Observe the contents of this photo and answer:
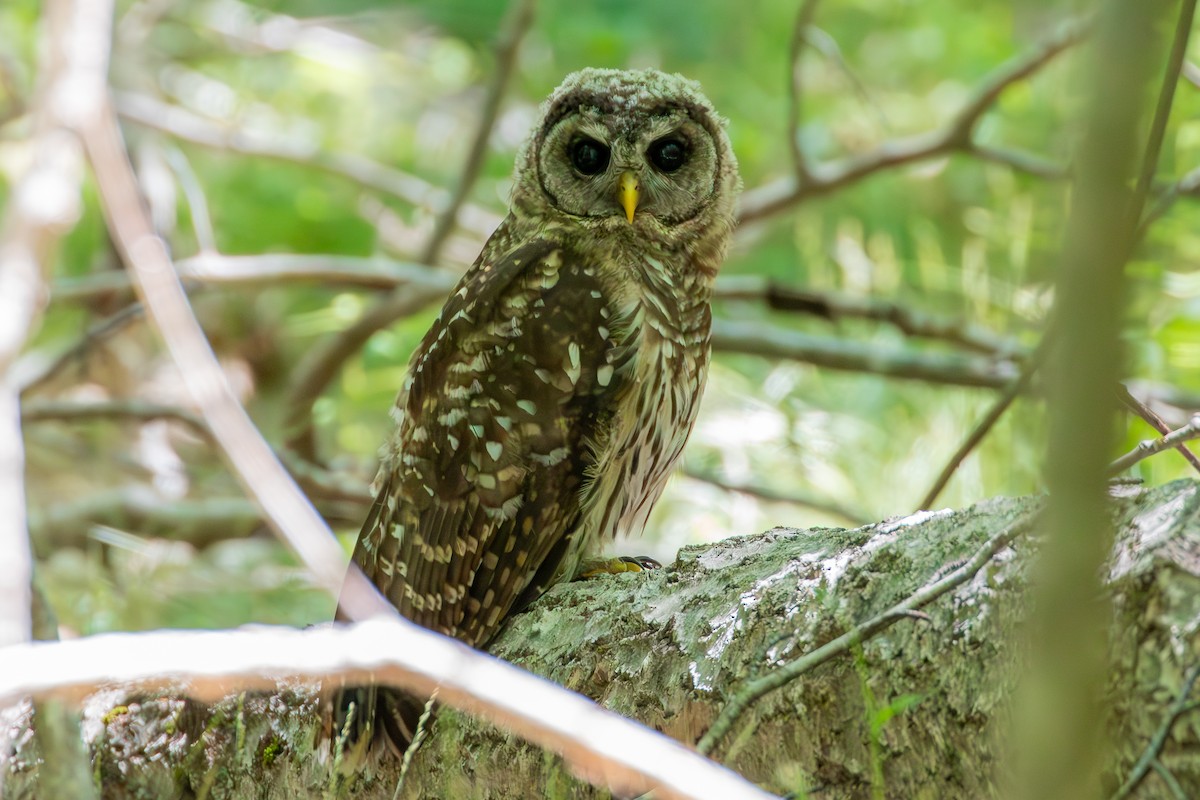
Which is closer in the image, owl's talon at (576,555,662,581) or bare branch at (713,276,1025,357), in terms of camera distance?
owl's talon at (576,555,662,581)

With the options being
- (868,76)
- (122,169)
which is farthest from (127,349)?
(122,169)

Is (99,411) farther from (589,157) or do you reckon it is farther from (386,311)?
(589,157)

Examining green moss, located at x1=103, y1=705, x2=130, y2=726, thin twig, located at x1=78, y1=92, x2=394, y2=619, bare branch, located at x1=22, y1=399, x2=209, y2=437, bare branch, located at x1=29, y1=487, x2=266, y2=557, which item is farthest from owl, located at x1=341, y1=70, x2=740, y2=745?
bare branch, located at x1=29, y1=487, x2=266, y2=557

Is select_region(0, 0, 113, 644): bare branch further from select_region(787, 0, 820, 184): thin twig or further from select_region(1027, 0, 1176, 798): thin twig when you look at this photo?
select_region(787, 0, 820, 184): thin twig

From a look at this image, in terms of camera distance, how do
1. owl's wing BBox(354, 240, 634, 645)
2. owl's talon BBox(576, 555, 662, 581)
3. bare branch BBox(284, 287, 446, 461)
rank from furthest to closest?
bare branch BBox(284, 287, 446, 461)
owl's talon BBox(576, 555, 662, 581)
owl's wing BBox(354, 240, 634, 645)

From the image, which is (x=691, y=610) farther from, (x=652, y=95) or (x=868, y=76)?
(x=868, y=76)

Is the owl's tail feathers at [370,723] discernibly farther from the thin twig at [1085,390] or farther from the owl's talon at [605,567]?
the thin twig at [1085,390]

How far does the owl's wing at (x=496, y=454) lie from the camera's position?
2.66m

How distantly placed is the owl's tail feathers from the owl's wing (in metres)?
0.20

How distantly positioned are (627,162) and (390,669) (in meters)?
2.24

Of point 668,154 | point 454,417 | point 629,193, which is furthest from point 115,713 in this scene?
point 668,154

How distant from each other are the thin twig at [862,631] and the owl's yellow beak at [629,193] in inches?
60.2

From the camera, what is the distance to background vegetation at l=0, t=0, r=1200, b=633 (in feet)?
15.6

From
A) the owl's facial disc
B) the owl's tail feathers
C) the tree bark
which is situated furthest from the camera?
the owl's facial disc
